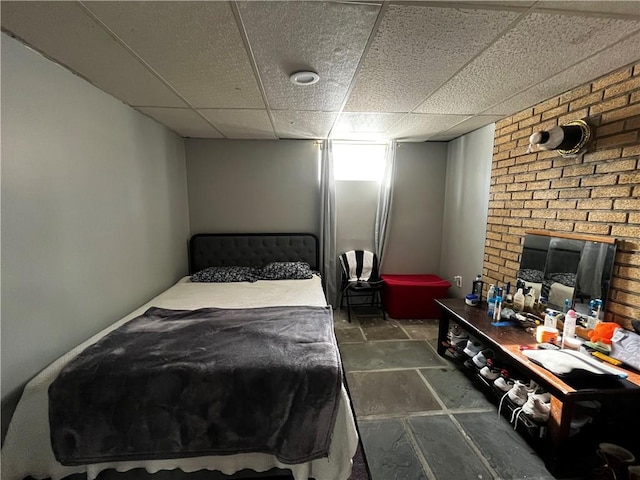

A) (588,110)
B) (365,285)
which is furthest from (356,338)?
(588,110)

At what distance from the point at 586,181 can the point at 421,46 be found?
5.00 feet

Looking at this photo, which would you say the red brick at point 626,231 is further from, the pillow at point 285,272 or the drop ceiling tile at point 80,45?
the drop ceiling tile at point 80,45

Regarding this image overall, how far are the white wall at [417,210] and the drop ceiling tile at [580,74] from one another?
55.5 inches

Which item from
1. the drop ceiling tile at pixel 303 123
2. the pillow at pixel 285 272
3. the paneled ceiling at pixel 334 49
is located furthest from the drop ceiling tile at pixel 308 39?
the pillow at pixel 285 272

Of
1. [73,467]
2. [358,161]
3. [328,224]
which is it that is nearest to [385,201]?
[358,161]

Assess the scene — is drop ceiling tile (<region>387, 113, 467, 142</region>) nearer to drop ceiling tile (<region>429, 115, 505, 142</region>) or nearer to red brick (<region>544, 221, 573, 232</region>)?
drop ceiling tile (<region>429, 115, 505, 142</region>)

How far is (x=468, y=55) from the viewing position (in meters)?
1.54

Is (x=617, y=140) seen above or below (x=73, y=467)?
above

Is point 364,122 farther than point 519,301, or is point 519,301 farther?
point 364,122

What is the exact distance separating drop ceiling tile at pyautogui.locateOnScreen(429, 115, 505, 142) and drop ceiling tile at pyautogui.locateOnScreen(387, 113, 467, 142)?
0.29 feet

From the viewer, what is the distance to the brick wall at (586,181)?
1646mm

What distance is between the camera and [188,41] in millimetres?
1407

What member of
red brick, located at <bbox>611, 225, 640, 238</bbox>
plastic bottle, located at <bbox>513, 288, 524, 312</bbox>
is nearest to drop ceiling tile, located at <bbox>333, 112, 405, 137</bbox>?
red brick, located at <bbox>611, 225, 640, 238</bbox>

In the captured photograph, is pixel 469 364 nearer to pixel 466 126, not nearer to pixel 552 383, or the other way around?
pixel 552 383
